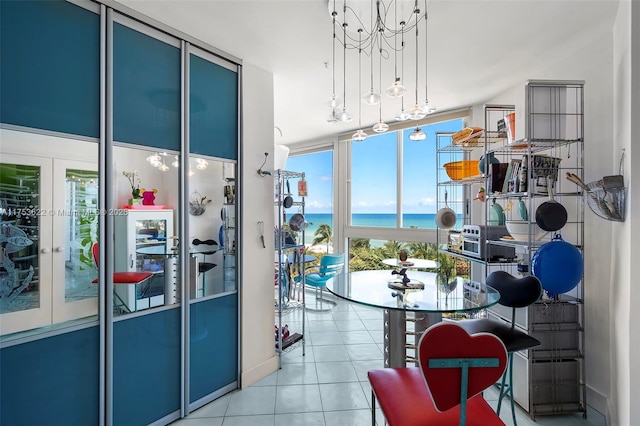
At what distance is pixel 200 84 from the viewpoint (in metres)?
2.25

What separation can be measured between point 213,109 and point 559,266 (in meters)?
2.66

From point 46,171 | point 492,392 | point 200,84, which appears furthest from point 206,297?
point 492,392

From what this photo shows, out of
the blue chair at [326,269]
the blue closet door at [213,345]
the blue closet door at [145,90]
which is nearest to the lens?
the blue closet door at [145,90]

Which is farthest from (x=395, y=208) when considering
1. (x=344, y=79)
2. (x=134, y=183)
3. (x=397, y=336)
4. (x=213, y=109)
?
(x=134, y=183)

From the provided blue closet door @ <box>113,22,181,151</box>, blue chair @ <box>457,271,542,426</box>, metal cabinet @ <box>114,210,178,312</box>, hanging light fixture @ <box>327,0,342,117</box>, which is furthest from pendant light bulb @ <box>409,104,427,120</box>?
metal cabinet @ <box>114,210,178,312</box>

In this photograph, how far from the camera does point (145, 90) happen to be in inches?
76.7

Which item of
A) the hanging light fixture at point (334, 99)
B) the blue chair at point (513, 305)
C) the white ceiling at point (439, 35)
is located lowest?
the blue chair at point (513, 305)

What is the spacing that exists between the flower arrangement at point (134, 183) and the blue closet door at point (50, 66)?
0.98ft

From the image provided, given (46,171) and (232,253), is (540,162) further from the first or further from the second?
(46,171)

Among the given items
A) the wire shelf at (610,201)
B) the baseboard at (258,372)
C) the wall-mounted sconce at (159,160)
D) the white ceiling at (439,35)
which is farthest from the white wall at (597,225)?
the wall-mounted sconce at (159,160)

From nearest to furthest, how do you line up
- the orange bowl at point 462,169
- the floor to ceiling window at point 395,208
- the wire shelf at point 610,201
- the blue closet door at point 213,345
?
the wire shelf at point 610,201 < the blue closet door at point 213,345 < the orange bowl at point 462,169 < the floor to ceiling window at point 395,208

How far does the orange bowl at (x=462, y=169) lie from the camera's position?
309cm

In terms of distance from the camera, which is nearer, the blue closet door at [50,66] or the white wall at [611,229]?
the blue closet door at [50,66]

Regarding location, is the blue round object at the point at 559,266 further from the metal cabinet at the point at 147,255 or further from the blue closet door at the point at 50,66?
the blue closet door at the point at 50,66
